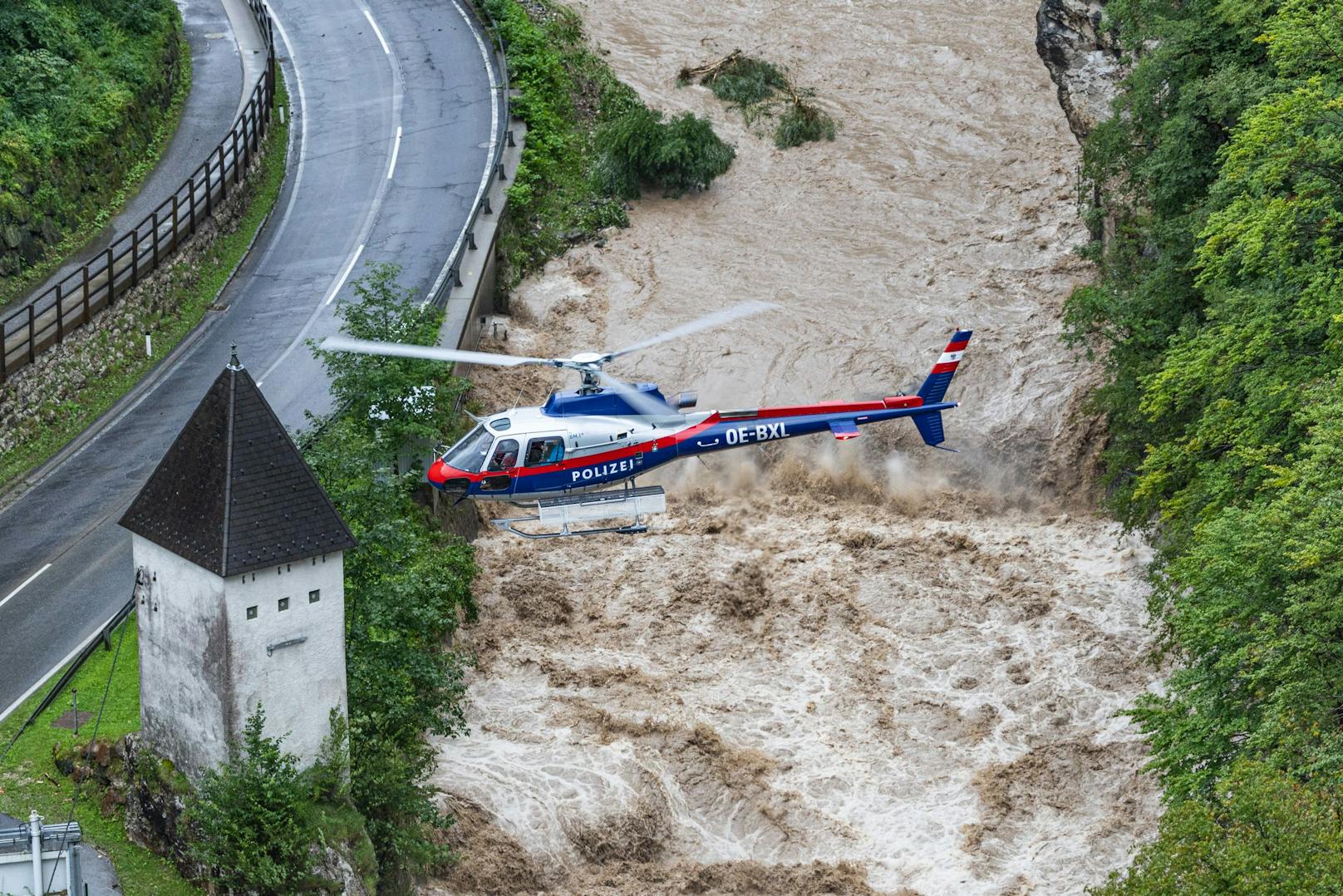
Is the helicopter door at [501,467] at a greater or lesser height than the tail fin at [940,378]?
lesser

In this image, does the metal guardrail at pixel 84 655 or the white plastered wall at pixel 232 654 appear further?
the metal guardrail at pixel 84 655

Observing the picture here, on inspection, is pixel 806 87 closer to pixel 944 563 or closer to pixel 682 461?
pixel 682 461

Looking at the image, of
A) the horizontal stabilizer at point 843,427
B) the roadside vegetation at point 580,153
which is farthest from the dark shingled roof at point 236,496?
the roadside vegetation at point 580,153

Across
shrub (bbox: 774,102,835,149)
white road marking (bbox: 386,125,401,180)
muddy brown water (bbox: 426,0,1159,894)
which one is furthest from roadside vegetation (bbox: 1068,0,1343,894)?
white road marking (bbox: 386,125,401,180)

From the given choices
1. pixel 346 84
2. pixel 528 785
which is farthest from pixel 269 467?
pixel 346 84

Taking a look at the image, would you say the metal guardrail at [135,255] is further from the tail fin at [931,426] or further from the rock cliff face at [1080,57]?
the rock cliff face at [1080,57]

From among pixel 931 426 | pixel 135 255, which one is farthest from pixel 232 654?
pixel 135 255
